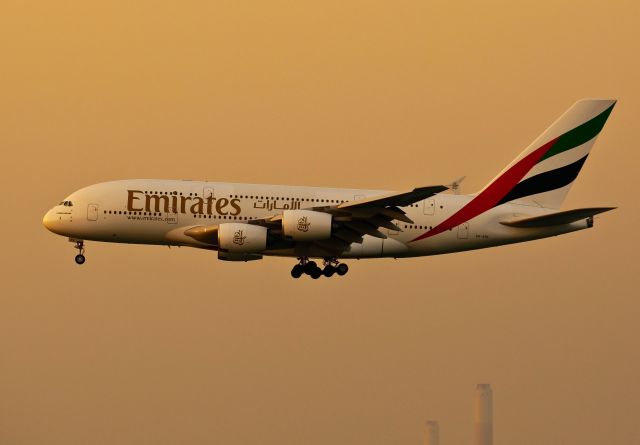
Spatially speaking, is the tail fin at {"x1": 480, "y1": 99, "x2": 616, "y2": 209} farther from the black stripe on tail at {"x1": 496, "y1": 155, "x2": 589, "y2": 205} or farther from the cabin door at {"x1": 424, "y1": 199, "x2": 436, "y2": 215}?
the cabin door at {"x1": 424, "y1": 199, "x2": 436, "y2": 215}

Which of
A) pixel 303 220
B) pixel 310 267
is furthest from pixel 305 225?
pixel 310 267

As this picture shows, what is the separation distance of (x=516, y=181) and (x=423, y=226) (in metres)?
6.31

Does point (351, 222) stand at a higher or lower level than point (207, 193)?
lower

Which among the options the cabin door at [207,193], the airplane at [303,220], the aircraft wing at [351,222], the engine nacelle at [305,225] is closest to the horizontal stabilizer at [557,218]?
the airplane at [303,220]

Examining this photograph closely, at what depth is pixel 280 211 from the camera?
218 ft

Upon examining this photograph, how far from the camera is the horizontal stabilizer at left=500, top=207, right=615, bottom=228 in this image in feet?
211

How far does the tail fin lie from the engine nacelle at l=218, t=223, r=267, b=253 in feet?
39.4

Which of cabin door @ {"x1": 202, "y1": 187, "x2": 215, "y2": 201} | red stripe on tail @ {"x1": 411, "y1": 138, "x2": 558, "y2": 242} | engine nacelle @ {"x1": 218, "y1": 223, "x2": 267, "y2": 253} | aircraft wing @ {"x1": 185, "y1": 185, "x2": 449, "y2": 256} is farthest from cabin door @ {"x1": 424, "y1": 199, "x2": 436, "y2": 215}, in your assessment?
cabin door @ {"x1": 202, "y1": 187, "x2": 215, "y2": 201}

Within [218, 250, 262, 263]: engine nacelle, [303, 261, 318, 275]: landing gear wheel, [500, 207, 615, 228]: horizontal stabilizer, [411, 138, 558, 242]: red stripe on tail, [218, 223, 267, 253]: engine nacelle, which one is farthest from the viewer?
[303, 261, 318, 275]: landing gear wheel

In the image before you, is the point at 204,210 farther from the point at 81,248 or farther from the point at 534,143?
the point at 534,143

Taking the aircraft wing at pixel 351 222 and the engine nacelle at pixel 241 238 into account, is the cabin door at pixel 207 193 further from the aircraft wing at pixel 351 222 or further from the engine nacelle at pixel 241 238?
the engine nacelle at pixel 241 238

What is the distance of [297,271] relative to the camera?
226ft

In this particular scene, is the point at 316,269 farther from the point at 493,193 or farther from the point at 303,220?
the point at 493,193

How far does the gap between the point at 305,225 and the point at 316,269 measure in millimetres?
5788
